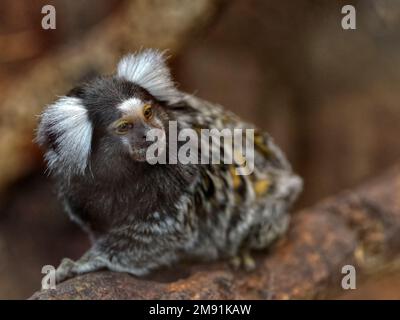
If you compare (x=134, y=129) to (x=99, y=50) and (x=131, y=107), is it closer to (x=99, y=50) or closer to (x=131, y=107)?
(x=131, y=107)

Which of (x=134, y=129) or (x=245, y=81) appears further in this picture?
(x=245, y=81)

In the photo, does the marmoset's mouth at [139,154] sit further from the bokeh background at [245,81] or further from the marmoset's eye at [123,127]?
the bokeh background at [245,81]

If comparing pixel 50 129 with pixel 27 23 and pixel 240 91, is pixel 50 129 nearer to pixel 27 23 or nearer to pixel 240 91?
pixel 27 23

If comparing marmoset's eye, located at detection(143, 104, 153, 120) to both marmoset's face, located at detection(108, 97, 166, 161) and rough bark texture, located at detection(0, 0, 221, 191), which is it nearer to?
marmoset's face, located at detection(108, 97, 166, 161)

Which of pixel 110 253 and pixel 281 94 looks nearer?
pixel 110 253

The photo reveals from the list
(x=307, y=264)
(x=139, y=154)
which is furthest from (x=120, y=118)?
(x=307, y=264)

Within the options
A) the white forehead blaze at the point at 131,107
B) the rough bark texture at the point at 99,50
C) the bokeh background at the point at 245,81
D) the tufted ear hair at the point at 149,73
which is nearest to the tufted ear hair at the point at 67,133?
the white forehead blaze at the point at 131,107

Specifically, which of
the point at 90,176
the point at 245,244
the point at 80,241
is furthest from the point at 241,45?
the point at 90,176
